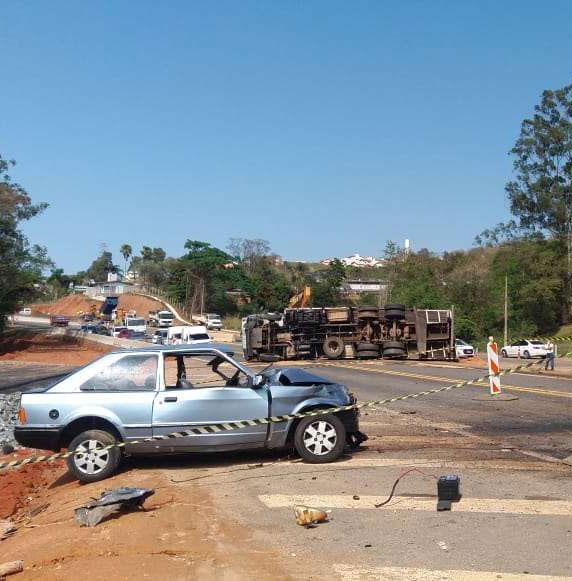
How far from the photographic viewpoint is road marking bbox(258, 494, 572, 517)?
6.97 metres

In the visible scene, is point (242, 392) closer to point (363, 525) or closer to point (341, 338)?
point (363, 525)

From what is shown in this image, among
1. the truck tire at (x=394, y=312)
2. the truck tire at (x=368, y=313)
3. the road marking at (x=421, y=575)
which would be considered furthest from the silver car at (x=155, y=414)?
the truck tire at (x=394, y=312)

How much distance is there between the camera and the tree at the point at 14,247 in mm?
47938

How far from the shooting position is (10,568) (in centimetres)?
585

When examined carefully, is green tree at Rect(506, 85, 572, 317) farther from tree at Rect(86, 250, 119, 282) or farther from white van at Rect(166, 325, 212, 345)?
tree at Rect(86, 250, 119, 282)

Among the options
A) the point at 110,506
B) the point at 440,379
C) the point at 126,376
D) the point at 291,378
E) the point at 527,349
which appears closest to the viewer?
the point at 110,506

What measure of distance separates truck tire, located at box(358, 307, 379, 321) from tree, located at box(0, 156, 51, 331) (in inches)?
973

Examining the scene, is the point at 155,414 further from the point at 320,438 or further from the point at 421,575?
the point at 421,575

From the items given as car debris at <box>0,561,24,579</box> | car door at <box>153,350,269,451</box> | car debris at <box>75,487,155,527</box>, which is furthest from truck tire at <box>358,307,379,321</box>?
car debris at <box>0,561,24,579</box>

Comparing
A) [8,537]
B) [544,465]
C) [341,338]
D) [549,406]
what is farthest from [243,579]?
[341,338]

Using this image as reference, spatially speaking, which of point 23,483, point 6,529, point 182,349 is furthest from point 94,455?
point 23,483

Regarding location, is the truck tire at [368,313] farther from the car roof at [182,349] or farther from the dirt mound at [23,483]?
the car roof at [182,349]

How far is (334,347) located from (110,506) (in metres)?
29.3

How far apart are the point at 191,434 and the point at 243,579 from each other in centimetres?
371
